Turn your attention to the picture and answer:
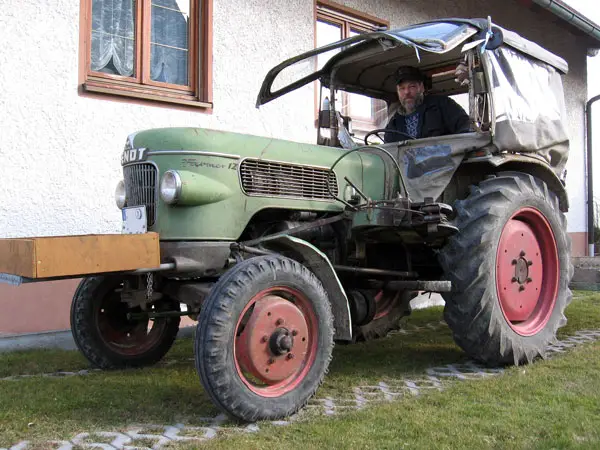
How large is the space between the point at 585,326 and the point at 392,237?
9.59ft

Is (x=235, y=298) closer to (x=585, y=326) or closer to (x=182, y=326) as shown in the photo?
(x=182, y=326)

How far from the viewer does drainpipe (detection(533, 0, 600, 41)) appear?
33.3 ft

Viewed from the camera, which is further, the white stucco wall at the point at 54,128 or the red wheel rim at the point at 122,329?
the white stucco wall at the point at 54,128

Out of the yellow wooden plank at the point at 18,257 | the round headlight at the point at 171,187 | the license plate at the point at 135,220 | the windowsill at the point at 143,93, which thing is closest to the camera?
the yellow wooden plank at the point at 18,257

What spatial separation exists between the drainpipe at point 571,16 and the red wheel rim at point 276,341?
8377 mm

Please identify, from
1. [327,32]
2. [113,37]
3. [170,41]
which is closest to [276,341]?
[113,37]

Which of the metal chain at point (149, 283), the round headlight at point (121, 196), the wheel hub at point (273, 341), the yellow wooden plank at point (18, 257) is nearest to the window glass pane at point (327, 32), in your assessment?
the round headlight at point (121, 196)

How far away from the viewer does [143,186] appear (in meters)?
3.74

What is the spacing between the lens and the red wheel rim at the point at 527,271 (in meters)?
4.46

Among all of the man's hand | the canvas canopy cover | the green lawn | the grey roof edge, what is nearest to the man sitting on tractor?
the canvas canopy cover

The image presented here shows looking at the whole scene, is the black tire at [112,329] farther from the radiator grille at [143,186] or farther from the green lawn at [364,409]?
the radiator grille at [143,186]

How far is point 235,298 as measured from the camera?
3.16m

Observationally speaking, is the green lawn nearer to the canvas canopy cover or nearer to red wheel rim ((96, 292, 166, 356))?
red wheel rim ((96, 292, 166, 356))

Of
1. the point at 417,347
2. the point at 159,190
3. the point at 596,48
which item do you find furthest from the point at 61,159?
the point at 596,48
